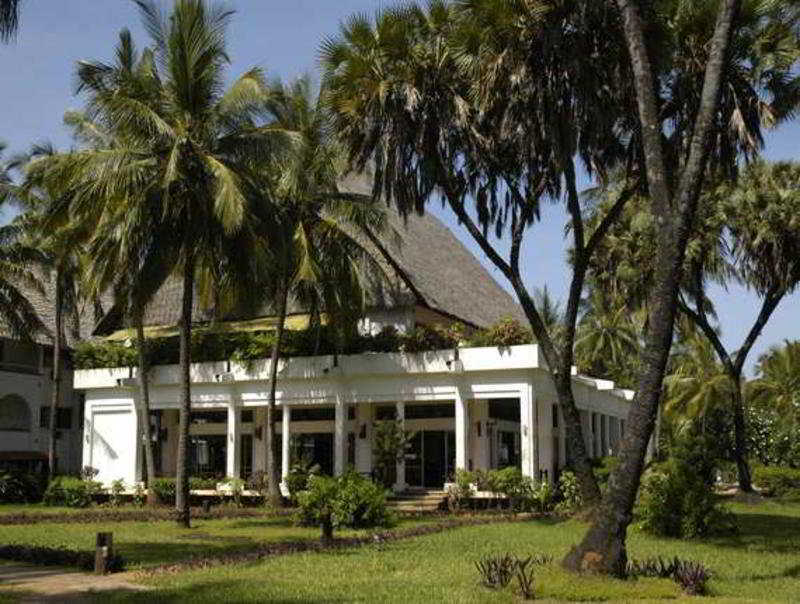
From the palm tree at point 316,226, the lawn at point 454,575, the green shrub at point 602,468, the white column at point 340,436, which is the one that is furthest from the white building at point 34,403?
the lawn at point 454,575

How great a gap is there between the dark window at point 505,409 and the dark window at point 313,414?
531cm

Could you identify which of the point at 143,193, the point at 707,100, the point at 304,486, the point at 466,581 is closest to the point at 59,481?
the point at 304,486

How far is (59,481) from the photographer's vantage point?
32.9 metres

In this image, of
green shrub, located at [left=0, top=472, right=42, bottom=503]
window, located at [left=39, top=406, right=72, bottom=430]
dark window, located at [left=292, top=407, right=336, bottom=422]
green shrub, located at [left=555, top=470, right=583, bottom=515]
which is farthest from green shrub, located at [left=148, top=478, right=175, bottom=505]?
green shrub, located at [left=555, top=470, right=583, bottom=515]

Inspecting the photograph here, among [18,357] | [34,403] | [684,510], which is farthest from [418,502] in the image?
[18,357]

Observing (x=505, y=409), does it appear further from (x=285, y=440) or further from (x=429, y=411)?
(x=285, y=440)

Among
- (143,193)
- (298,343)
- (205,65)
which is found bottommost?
(298,343)

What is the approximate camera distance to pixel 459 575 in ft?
46.0

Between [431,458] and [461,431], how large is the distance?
3484 mm

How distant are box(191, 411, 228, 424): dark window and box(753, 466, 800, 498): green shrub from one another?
20.6 meters

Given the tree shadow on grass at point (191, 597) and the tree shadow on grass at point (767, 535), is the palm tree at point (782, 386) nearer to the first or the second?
the tree shadow on grass at point (767, 535)

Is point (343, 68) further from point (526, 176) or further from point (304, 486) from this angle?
point (304, 486)

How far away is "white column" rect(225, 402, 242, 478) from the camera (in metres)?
31.9

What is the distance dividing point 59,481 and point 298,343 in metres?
9.47
